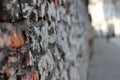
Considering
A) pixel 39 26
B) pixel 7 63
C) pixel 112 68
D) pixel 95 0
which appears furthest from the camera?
pixel 95 0

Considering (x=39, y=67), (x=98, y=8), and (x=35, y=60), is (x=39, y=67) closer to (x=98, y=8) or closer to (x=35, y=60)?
(x=35, y=60)

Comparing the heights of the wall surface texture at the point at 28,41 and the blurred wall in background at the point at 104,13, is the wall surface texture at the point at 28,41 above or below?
above

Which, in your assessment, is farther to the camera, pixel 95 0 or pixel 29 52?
pixel 95 0

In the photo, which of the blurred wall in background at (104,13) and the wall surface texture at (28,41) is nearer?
the wall surface texture at (28,41)

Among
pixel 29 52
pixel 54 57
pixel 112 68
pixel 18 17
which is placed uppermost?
pixel 18 17

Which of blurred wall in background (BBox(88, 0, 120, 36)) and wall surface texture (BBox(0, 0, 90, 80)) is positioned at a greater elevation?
wall surface texture (BBox(0, 0, 90, 80))

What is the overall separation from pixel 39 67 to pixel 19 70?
0.23 meters

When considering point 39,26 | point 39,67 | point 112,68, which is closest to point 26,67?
point 39,67

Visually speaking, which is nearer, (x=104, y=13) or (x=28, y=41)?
(x=28, y=41)

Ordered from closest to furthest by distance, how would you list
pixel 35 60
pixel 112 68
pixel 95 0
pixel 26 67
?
pixel 26 67 < pixel 35 60 < pixel 112 68 < pixel 95 0

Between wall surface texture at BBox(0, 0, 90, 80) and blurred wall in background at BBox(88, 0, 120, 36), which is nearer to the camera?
wall surface texture at BBox(0, 0, 90, 80)

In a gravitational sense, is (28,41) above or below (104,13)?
above

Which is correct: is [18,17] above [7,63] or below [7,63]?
above

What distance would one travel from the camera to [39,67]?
157 cm
